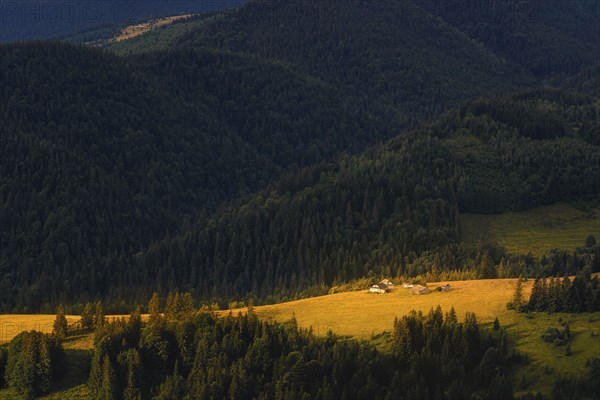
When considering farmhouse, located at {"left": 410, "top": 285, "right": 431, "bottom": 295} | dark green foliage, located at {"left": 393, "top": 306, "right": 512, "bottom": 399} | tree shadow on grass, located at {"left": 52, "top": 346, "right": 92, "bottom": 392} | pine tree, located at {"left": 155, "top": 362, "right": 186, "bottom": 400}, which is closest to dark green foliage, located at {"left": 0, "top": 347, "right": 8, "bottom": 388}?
tree shadow on grass, located at {"left": 52, "top": 346, "right": 92, "bottom": 392}

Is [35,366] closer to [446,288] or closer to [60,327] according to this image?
[60,327]

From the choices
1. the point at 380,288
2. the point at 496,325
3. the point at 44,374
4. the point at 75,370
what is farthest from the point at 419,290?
the point at 44,374

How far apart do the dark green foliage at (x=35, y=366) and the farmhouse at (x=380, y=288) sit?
62279mm

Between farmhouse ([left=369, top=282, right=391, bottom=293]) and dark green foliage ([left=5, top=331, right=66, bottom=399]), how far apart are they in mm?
62279

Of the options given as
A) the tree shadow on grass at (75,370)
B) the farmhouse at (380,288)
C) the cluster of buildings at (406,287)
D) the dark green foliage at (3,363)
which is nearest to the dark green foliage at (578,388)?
the cluster of buildings at (406,287)

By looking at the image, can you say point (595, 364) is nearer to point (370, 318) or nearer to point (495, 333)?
point (495, 333)

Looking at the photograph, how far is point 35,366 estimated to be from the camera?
130625mm

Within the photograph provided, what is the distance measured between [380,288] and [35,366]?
68.5 metres

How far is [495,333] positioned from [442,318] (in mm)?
8213

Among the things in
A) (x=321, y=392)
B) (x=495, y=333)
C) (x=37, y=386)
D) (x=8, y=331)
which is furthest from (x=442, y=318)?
(x=8, y=331)

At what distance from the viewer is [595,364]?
11406 centimetres

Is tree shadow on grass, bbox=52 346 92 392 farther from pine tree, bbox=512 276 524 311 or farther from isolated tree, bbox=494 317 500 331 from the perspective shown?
pine tree, bbox=512 276 524 311

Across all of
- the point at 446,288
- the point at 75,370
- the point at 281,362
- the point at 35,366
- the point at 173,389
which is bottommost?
the point at 446,288

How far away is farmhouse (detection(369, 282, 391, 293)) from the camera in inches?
6683
